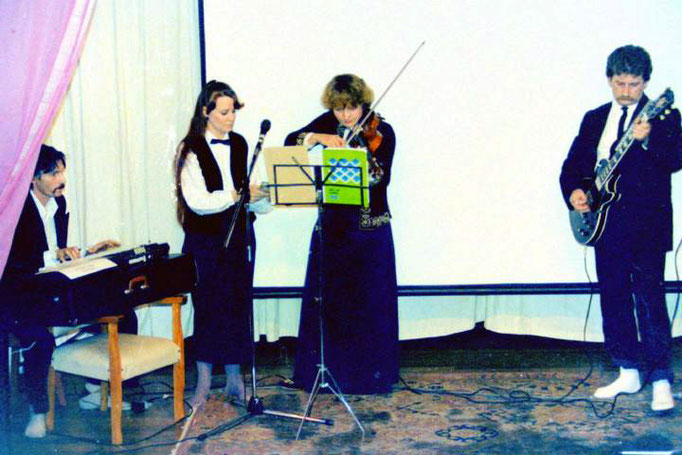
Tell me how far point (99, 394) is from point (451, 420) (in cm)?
176

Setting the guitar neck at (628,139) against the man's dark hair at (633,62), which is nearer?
the guitar neck at (628,139)

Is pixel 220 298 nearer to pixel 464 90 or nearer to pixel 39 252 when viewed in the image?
pixel 39 252

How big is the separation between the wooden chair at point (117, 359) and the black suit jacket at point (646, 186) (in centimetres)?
212

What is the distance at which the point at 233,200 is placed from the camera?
4.08 metres

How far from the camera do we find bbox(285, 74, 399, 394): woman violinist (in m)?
4.26

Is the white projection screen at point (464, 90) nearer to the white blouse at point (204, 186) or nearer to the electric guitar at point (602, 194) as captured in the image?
the electric guitar at point (602, 194)

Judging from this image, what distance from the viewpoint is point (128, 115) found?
4.84 m

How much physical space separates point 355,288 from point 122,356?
119 cm

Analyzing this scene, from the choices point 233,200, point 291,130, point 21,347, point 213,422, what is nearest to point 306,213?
point 291,130

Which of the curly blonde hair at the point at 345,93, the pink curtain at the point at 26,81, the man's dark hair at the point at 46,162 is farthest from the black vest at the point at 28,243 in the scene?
the curly blonde hair at the point at 345,93

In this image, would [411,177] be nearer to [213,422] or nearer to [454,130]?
[454,130]

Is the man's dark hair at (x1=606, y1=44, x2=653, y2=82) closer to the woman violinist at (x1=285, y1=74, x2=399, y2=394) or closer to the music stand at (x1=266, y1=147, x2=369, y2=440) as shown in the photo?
the woman violinist at (x1=285, y1=74, x2=399, y2=394)

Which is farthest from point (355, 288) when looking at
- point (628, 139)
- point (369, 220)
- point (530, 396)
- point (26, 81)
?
point (26, 81)

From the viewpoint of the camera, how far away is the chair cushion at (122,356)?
12.6 feet
